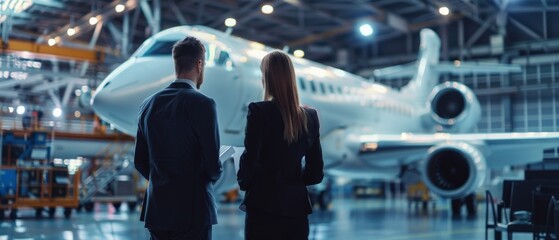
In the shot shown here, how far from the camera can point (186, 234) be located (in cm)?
330

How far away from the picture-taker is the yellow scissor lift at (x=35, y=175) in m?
15.7

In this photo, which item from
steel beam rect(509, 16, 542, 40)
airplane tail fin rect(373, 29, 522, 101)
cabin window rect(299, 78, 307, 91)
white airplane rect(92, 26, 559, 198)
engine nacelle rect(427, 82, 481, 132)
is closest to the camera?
white airplane rect(92, 26, 559, 198)

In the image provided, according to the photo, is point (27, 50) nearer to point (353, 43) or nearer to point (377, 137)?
point (377, 137)

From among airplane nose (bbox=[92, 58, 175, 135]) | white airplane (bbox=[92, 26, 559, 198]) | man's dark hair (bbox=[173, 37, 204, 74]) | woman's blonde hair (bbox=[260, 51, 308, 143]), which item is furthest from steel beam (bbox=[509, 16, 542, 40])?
man's dark hair (bbox=[173, 37, 204, 74])

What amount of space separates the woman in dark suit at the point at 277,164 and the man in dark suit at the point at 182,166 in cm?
23

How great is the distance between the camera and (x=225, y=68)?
37.4 feet

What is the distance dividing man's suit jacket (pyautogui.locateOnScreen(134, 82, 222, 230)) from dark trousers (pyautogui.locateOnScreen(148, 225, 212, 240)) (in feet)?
0.12

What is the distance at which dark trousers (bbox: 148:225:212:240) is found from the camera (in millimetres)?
3299

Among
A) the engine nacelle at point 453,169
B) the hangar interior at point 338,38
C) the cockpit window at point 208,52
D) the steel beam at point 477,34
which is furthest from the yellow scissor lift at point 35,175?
the steel beam at point 477,34

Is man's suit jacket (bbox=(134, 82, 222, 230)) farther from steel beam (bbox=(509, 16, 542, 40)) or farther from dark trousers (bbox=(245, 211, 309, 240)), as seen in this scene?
steel beam (bbox=(509, 16, 542, 40))

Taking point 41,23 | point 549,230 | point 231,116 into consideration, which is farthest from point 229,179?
point 41,23

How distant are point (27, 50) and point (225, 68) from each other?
13103 mm

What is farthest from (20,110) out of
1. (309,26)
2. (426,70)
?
(309,26)

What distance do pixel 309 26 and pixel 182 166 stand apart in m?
32.6
